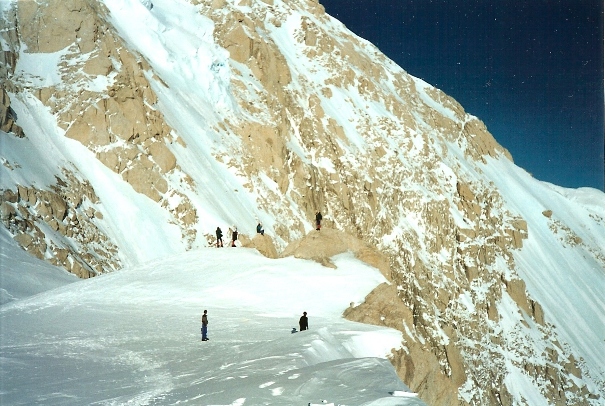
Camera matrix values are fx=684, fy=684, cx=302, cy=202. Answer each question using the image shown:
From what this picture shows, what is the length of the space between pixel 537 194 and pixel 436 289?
1387 inches

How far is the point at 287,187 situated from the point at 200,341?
130 feet

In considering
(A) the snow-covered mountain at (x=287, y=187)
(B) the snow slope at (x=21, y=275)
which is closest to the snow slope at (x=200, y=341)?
(A) the snow-covered mountain at (x=287, y=187)

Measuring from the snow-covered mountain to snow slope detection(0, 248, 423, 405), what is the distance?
223 millimetres

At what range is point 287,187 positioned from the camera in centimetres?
5484

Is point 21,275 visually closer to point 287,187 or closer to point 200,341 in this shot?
point 200,341

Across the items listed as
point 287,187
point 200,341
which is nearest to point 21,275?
point 200,341

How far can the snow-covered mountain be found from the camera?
1036 inches

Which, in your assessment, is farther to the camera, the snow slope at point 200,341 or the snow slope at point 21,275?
the snow slope at point 21,275

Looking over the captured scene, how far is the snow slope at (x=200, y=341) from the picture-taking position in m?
9.95

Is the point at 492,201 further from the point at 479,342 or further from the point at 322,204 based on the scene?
the point at 322,204

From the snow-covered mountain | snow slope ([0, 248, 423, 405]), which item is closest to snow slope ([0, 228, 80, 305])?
the snow-covered mountain

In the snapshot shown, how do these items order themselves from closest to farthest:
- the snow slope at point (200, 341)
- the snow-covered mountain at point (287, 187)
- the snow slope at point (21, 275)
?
the snow slope at point (200, 341)
the snow slope at point (21, 275)
the snow-covered mountain at point (287, 187)

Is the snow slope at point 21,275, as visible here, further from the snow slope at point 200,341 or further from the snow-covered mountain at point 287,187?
the snow slope at point 200,341

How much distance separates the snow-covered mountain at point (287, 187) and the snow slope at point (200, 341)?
223mm
